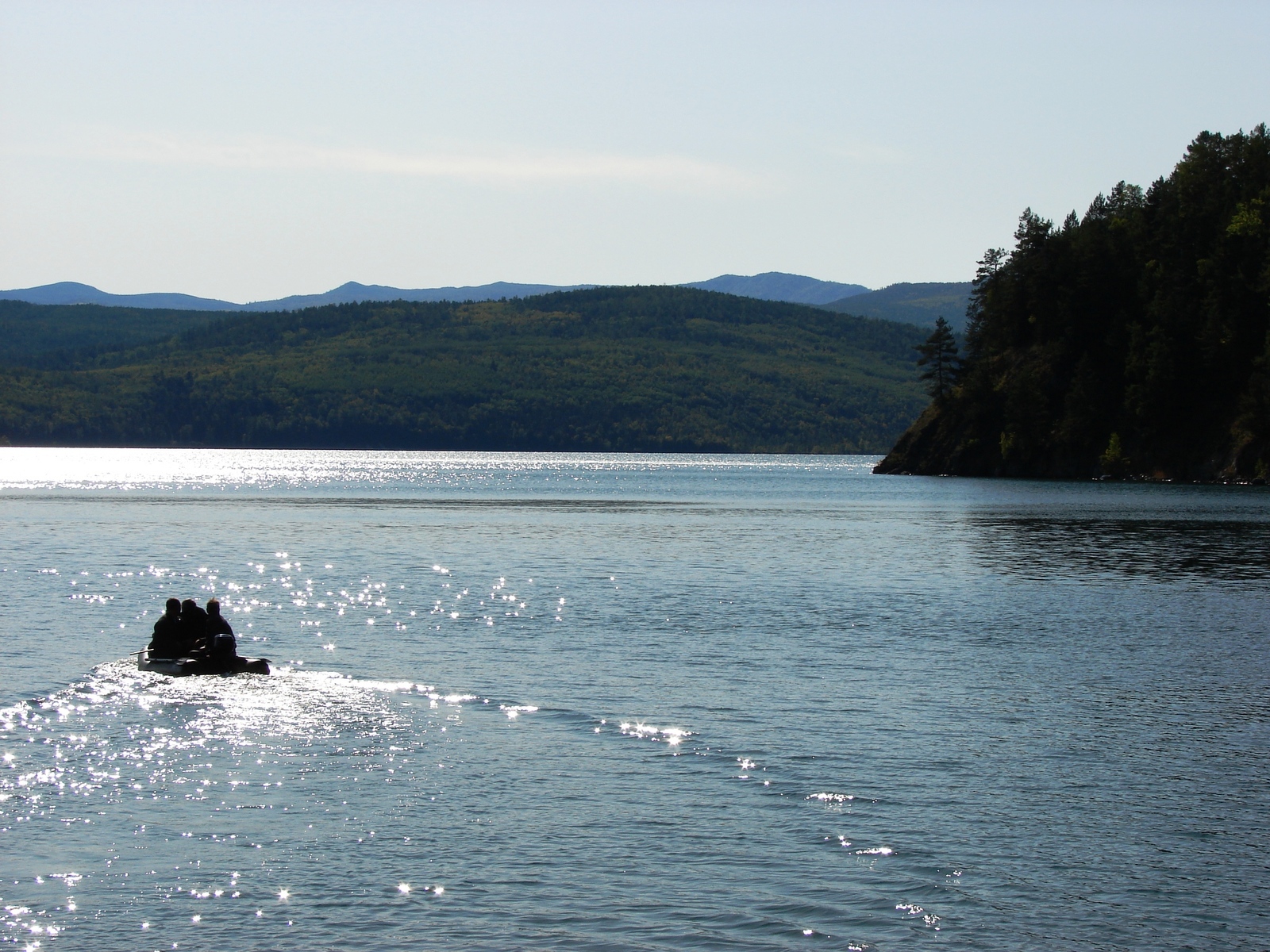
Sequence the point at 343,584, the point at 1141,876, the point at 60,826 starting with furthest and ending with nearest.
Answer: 1. the point at 343,584
2. the point at 60,826
3. the point at 1141,876

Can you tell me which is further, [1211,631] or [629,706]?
[1211,631]

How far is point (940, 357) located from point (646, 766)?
154 meters

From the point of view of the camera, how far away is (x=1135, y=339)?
463 feet

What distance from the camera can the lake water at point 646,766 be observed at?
16.2m

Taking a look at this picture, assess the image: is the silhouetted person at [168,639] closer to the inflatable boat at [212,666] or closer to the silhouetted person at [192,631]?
the silhouetted person at [192,631]

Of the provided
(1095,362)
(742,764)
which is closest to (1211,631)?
(742,764)

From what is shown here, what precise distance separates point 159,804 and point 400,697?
929cm

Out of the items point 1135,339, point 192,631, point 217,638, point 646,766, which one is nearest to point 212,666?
point 217,638

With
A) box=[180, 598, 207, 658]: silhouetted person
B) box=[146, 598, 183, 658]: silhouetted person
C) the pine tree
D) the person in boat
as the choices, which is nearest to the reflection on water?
the person in boat

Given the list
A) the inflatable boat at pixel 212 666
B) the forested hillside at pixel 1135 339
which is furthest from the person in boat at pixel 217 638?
the forested hillside at pixel 1135 339

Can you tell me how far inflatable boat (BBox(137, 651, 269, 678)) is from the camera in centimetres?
3284

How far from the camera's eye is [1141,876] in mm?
17562

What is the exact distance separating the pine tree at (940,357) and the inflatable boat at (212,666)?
14074cm

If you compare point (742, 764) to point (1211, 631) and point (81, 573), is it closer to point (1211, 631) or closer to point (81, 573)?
point (1211, 631)
